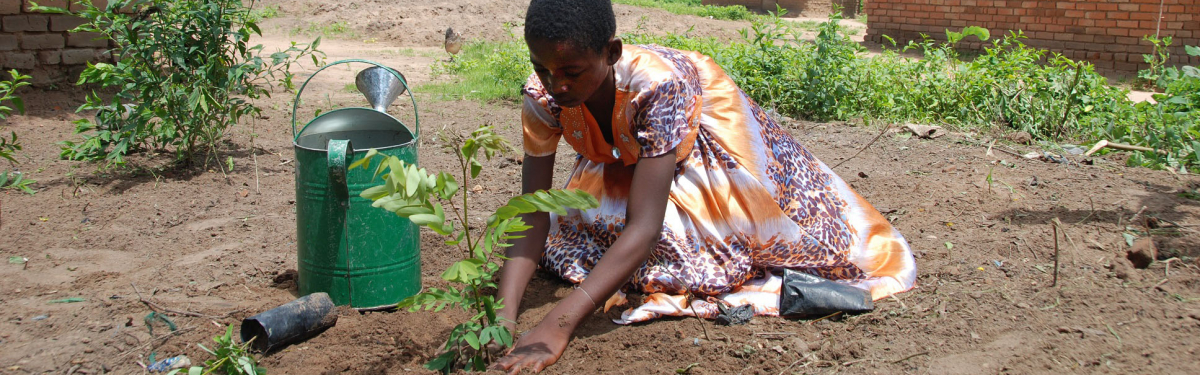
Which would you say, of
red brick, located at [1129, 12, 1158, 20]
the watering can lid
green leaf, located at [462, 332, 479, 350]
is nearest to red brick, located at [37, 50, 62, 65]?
the watering can lid

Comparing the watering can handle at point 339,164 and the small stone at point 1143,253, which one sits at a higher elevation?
the watering can handle at point 339,164

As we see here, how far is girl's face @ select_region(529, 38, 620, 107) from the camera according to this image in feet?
6.77

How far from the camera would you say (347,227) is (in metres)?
2.46

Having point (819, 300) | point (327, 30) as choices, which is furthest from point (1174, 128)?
point (327, 30)

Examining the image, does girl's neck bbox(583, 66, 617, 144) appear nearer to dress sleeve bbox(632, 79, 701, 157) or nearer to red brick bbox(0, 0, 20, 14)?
dress sleeve bbox(632, 79, 701, 157)

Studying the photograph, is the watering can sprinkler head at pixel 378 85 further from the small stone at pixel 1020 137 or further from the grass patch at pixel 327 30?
the grass patch at pixel 327 30

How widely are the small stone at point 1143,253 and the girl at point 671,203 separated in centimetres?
71

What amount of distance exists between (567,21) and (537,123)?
530mm

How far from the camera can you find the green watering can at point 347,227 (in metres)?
2.41

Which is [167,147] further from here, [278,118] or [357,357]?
[357,357]

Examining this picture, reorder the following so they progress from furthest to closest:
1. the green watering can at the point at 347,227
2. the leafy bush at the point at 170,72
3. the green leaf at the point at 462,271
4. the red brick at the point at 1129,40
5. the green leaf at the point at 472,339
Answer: the red brick at the point at 1129,40 → the leafy bush at the point at 170,72 → the green watering can at the point at 347,227 → the green leaf at the point at 472,339 → the green leaf at the point at 462,271

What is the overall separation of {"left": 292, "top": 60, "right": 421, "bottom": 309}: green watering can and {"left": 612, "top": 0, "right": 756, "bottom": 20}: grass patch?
12.7 metres

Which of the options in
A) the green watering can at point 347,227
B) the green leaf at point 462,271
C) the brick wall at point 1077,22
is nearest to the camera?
the green leaf at point 462,271

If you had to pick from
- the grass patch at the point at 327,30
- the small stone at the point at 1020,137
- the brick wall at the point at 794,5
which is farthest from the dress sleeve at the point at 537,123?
the brick wall at the point at 794,5
